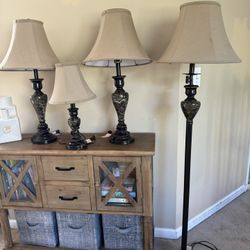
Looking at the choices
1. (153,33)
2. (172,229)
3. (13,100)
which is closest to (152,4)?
(153,33)

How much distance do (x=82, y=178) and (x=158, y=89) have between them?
802 millimetres

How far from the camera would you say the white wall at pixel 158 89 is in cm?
166

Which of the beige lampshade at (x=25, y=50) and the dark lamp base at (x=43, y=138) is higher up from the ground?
the beige lampshade at (x=25, y=50)

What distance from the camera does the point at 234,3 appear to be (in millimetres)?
1788

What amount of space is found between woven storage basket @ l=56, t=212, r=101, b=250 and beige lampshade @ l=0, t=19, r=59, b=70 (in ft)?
3.47

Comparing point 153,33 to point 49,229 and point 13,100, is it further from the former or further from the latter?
point 49,229

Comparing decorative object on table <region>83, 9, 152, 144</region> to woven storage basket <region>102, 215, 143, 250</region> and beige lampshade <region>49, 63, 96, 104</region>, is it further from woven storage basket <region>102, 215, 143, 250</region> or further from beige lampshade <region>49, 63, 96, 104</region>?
woven storage basket <region>102, 215, 143, 250</region>

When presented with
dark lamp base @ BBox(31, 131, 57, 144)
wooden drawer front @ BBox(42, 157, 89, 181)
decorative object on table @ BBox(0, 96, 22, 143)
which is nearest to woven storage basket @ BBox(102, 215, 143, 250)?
wooden drawer front @ BBox(42, 157, 89, 181)

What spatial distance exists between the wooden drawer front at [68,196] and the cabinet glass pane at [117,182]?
4.9 inches

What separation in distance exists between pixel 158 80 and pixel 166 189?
2.77 feet

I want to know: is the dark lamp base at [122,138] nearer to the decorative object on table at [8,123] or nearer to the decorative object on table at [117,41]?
the decorative object on table at [117,41]

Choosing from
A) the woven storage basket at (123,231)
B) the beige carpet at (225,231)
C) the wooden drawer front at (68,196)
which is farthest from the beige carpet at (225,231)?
the wooden drawer front at (68,196)

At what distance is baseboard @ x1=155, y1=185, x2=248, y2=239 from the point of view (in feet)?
6.48

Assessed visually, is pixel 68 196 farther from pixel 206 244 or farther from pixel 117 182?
pixel 206 244
